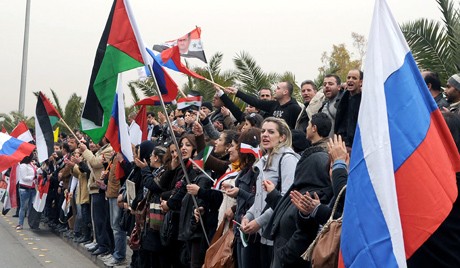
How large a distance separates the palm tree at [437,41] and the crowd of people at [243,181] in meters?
3.27

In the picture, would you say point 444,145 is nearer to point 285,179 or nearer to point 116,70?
point 285,179

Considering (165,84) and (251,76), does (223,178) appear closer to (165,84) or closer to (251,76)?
(165,84)

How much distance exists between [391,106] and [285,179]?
2710 millimetres

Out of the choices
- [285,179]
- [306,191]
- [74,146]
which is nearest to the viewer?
[306,191]

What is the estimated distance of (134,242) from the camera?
1013 cm

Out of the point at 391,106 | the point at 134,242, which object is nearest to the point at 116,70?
the point at 134,242

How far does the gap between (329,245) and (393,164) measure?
1276 mm

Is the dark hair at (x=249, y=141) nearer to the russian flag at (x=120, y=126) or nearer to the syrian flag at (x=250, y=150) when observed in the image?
the syrian flag at (x=250, y=150)

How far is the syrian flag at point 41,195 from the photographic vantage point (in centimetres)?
1722

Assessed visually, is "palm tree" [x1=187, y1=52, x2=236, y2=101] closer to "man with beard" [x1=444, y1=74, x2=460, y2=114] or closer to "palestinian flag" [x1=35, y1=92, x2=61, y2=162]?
"palestinian flag" [x1=35, y1=92, x2=61, y2=162]

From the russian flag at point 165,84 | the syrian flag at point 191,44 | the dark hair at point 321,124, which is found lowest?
the dark hair at point 321,124

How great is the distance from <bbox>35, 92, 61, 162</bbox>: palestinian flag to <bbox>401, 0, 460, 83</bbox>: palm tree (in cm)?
613

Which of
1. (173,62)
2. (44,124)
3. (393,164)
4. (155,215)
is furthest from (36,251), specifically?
(393,164)

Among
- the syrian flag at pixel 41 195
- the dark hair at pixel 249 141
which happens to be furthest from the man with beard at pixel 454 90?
the syrian flag at pixel 41 195
